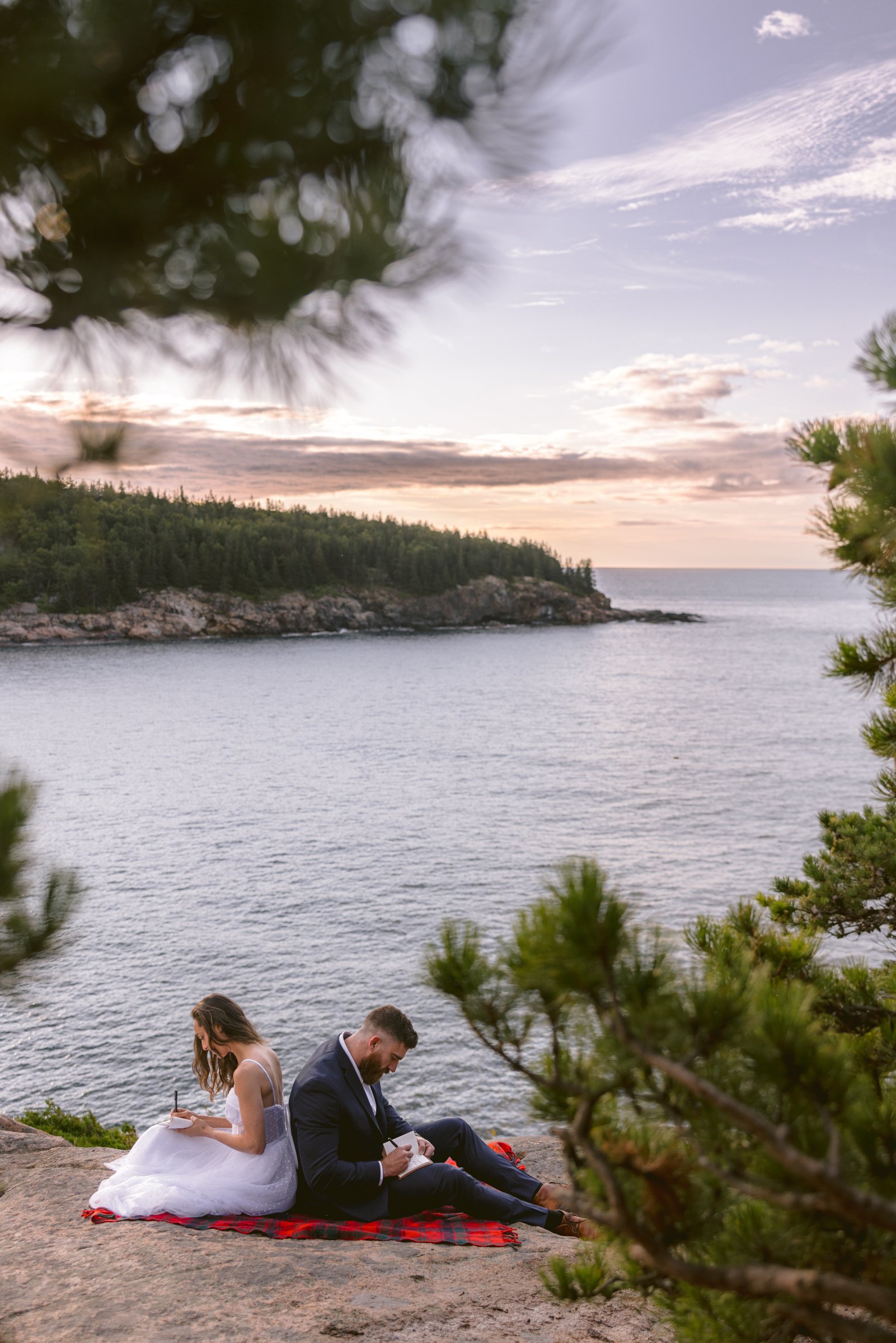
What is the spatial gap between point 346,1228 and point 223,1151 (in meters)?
0.91

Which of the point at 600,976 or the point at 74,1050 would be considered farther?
the point at 74,1050

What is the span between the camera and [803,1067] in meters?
2.18

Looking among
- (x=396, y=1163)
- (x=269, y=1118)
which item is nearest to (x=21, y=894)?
(x=269, y=1118)

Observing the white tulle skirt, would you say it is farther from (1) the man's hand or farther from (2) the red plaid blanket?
(1) the man's hand

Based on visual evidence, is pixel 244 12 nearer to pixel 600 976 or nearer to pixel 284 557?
pixel 600 976

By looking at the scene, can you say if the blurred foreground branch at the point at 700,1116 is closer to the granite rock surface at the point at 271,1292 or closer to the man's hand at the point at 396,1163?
the granite rock surface at the point at 271,1292

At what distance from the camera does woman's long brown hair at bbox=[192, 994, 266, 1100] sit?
5.61 metres

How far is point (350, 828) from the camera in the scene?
108 feet

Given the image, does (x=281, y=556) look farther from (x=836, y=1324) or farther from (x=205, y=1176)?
(x=836, y=1324)

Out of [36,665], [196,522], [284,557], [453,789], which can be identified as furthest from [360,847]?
[196,522]

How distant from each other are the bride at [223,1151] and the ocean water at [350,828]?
1.15 m

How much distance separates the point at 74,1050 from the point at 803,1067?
18169 mm

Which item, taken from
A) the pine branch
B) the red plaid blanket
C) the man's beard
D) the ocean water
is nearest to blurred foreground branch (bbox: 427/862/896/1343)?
the pine branch

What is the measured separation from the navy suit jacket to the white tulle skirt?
0.16m
